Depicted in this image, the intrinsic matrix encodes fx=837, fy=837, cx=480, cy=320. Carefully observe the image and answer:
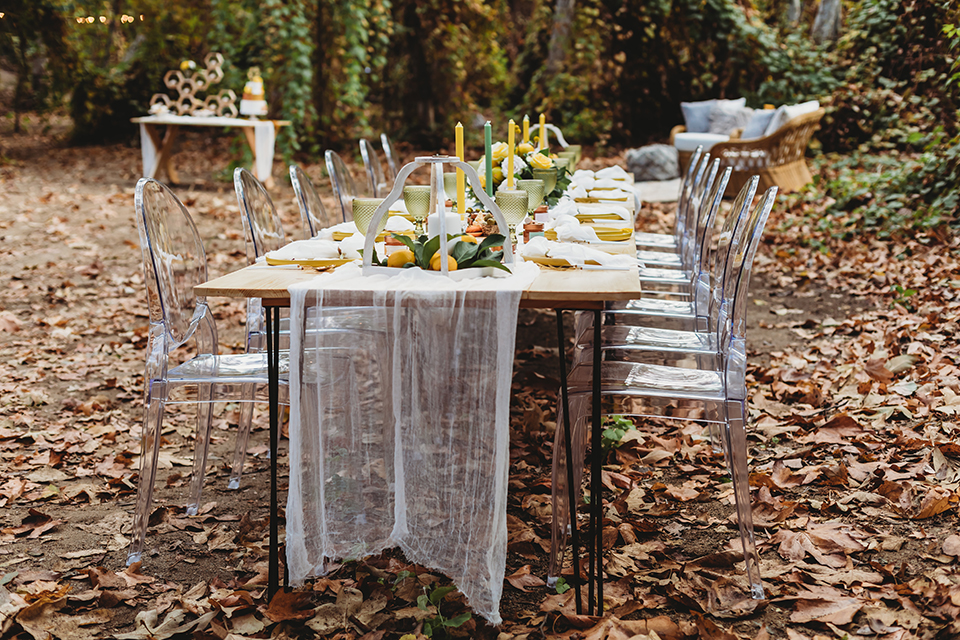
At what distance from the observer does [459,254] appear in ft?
6.61

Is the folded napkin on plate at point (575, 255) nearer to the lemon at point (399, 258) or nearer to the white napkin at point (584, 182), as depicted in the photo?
the lemon at point (399, 258)

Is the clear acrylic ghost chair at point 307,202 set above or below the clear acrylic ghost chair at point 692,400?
above

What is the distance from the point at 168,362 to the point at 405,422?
2.63 feet

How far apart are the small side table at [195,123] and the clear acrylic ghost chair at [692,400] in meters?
6.64

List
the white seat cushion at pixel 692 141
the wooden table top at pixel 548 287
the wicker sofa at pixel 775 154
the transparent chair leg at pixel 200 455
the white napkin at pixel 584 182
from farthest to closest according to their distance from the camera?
the white seat cushion at pixel 692 141
the wicker sofa at pixel 775 154
the white napkin at pixel 584 182
the transparent chair leg at pixel 200 455
the wooden table top at pixel 548 287

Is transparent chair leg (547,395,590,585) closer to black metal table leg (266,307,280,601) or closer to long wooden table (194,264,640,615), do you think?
long wooden table (194,264,640,615)

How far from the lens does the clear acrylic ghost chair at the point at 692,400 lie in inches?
84.9

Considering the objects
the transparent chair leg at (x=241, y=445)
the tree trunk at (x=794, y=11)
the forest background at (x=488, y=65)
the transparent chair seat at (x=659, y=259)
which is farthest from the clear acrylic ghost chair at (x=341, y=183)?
the tree trunk at (x=794, y=11)

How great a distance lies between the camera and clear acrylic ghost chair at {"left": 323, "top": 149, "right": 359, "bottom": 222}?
3.79 metres

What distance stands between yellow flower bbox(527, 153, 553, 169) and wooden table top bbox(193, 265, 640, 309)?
115 cm

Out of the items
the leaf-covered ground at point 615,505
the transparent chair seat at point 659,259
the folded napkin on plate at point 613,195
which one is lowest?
the leaf-covered ground at point 615,505

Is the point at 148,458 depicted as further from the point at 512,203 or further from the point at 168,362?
the point at 512,203

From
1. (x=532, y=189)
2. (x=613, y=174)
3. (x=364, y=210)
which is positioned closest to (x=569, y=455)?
(x=364, y=210)

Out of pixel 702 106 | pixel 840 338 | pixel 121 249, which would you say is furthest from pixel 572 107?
pixel 840 338
